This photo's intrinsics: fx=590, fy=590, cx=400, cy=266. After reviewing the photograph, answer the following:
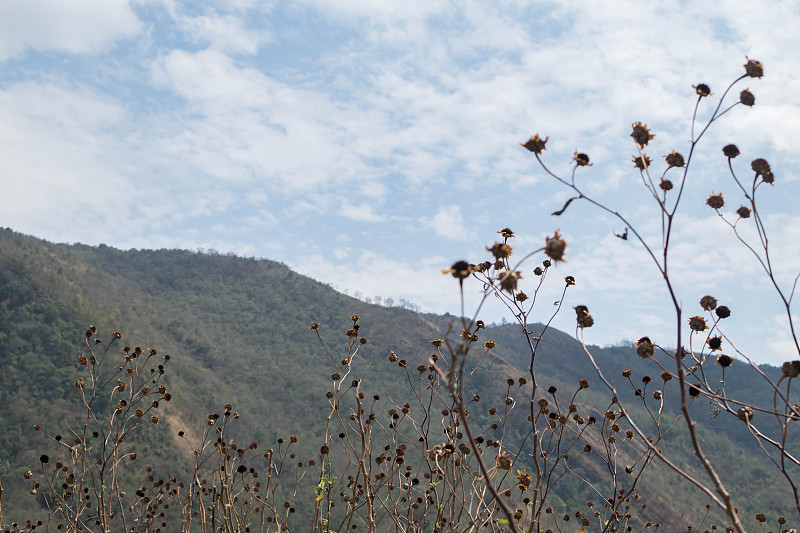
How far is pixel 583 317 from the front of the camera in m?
2.77

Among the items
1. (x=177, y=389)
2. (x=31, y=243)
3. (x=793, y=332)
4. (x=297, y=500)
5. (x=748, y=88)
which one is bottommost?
(x=297, y=500)

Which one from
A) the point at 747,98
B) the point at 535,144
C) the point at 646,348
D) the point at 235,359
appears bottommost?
the point at 235,359

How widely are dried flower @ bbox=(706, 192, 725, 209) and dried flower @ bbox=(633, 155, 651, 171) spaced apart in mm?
784

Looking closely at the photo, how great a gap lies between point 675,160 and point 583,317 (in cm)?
87

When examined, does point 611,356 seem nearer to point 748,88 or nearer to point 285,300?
point 285,300

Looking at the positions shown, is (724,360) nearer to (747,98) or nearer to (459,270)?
(747,98)

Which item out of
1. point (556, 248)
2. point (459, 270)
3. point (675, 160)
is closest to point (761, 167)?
point (675, 160)

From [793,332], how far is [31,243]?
85003 millimetres

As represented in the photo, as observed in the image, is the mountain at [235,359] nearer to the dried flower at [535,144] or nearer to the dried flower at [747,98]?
the dried flower at [747,98]

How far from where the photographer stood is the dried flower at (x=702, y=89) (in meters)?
2.79

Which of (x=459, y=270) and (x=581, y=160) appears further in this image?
(x=581, y=160)

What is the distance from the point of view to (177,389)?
48688 millimetres

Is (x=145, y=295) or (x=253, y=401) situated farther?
(x=145, y=295)

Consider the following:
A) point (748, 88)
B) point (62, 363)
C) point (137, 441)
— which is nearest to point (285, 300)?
point (62, 363)
